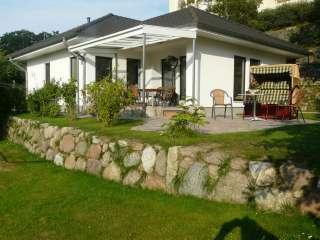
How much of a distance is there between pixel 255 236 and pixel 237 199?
101 centimetres

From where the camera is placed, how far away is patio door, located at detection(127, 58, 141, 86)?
1686 centimetres

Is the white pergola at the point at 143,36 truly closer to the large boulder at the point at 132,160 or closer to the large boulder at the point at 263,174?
the large boulder at the point at 132,160

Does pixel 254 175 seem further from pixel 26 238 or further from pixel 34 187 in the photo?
pixel 34 187

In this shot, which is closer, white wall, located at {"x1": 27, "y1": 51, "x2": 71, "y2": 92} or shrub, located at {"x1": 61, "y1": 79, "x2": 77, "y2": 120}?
shrub, located at {"x1": 61, "y1": 79, "x2": 77, "y2": 120}

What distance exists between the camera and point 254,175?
538 cm

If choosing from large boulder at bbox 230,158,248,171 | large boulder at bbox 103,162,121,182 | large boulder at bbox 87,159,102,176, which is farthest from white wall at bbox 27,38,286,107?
large boulder at bbox 230,158,248,171

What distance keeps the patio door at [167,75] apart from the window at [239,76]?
96.6 inches

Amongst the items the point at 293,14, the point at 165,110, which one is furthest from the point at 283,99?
the point at 293,14

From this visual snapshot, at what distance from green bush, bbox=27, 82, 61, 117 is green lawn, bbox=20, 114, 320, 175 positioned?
499cm

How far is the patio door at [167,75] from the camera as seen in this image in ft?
52.6

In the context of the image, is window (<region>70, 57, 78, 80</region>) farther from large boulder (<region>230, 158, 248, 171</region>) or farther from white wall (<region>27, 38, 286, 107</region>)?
large boulder (<region>230, 158, 248, 171</region>)

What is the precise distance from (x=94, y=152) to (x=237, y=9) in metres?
23.1

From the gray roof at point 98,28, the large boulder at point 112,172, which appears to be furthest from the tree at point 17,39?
the large boulder at point 112,172

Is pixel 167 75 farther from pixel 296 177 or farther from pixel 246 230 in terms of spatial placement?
pixel 246 230
